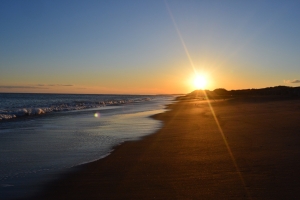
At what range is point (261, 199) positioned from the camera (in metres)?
5.65

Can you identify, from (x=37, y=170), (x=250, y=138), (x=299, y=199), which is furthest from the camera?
(x=250, y=138)

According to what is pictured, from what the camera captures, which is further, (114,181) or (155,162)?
(155,162)

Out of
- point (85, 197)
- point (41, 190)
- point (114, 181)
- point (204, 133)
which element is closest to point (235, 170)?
point (114, 181)

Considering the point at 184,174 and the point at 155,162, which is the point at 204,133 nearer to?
the point at 155,162

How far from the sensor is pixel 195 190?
20.6 feet

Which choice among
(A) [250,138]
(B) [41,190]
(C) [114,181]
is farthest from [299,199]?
(A) [250,138]

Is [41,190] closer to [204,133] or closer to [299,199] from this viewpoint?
[299,199]

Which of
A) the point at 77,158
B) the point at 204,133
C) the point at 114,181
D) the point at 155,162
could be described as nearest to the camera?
the point at 114,181

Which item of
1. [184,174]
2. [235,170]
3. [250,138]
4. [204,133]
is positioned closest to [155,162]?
[184,174]

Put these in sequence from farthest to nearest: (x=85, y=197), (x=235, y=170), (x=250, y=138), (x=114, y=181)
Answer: (x=250, y=138) → (x=235, y=170) → (x=114, y=181) → (x=85, y=197)

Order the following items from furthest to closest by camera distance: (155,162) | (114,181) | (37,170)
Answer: (155,162) < (37,170) < (114,181)

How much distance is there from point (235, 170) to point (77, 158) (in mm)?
4784

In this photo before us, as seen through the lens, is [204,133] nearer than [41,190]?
No

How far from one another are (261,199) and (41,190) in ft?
14.2
